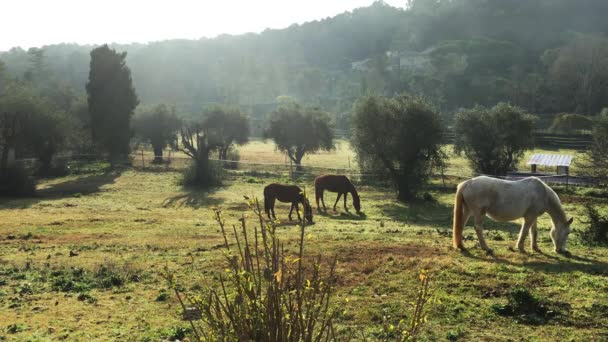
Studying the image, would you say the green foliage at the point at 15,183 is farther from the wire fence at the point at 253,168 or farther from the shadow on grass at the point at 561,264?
the shadow on grass at the point at 561,264

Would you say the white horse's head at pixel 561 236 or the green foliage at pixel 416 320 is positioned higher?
the green foliage at pixel 416 320

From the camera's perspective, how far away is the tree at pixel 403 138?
30812 millimetres

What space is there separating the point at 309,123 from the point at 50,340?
42408 mm

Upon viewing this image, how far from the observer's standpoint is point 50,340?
28.3 feet

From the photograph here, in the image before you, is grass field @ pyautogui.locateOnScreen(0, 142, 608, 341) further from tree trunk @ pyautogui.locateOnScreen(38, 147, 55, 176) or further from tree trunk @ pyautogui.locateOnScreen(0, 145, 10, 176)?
tree trunk @ pyautogui.locateOnScreen(38, 147, 55, 176)

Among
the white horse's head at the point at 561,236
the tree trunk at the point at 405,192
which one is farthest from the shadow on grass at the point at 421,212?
the white horse's head at the point at 561,236

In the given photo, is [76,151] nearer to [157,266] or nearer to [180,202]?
[180,202]

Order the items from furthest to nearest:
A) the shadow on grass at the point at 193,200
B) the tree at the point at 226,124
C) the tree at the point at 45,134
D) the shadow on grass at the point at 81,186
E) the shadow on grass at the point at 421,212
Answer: the tree at the point at 226,124 < the tree at the point at 45,134 < the shadow on grass at the point at 81,186 < the shadow on grass at the point at 193,200 < the shadow on grass at the point at 421,212

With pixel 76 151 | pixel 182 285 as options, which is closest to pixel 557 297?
pixel 182 285

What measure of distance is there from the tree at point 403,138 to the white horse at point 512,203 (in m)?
16.7

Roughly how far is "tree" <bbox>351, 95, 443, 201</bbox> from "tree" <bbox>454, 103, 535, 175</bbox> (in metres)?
7.96

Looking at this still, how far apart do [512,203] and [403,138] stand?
17099 mm

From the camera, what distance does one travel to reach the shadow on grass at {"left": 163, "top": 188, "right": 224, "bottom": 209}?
28891 millimetres

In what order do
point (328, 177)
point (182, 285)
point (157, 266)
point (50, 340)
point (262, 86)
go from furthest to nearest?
point (262, 86) < point (328, 177) < point (157, 266) < point (182, 285) < point (50, 340)
